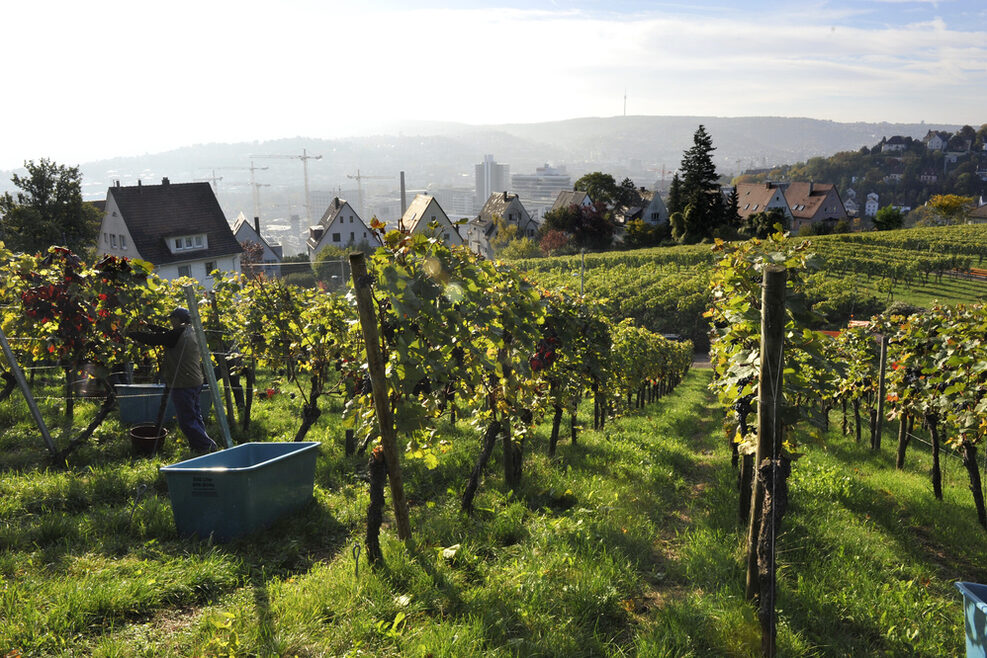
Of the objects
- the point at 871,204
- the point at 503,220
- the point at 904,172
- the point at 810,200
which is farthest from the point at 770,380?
the point at 904,172

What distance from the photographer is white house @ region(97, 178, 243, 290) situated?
34.4 m

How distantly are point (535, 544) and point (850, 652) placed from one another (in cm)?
245

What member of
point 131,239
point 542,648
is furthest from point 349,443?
point 131,239

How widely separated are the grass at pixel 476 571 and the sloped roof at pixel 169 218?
3099 centimetres

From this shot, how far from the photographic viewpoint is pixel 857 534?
5.90 meters

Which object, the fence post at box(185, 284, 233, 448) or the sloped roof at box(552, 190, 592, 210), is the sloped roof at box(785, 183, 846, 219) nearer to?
the sloped roof at box(552, 190, 592, 210)

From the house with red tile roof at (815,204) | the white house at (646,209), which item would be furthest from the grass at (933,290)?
the house with red tile roof at (815,204)

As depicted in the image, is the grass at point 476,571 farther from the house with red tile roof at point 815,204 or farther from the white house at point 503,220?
the house with red tile roof at point 815,204

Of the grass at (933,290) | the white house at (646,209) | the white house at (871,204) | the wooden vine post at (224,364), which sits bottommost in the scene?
the grass at (933,290)

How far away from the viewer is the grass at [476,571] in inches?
147

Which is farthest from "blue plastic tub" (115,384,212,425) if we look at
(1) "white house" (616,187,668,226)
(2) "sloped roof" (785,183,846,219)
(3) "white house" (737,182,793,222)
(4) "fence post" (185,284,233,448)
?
(2) "sloped roof" (785,183,846,219)

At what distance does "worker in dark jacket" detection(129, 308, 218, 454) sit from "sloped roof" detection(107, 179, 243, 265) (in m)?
31.0

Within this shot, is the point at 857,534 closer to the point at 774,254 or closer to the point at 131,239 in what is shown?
the point at 774,254

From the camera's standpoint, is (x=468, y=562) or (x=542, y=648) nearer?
(x=542, y=648)
